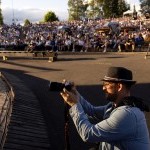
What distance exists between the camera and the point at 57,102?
13461 millimetres

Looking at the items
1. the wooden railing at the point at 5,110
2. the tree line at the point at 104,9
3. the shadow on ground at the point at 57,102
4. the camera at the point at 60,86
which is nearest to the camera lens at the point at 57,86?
the camera at the point at 60,86

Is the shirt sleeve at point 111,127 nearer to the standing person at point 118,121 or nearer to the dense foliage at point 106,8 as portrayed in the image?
the standing person at point 118,121

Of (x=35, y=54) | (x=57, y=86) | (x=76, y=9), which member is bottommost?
(x=35, y=54)

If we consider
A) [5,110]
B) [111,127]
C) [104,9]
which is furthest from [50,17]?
[111,127]

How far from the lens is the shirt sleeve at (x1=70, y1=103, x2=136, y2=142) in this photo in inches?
148

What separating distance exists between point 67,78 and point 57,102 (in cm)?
541

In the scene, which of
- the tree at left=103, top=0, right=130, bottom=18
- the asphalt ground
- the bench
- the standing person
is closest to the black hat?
the standing person

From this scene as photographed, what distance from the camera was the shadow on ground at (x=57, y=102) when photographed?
918 centimetres

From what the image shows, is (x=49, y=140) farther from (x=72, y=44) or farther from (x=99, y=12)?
(x=99, y=12)

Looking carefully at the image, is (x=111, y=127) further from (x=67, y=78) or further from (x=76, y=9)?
(x=76, y=9)

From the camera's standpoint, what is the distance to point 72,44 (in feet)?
112

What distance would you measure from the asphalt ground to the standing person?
4.85m

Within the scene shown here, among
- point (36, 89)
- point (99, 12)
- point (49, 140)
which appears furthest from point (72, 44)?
point (99, 12)

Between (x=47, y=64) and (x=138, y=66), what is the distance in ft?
16.8
